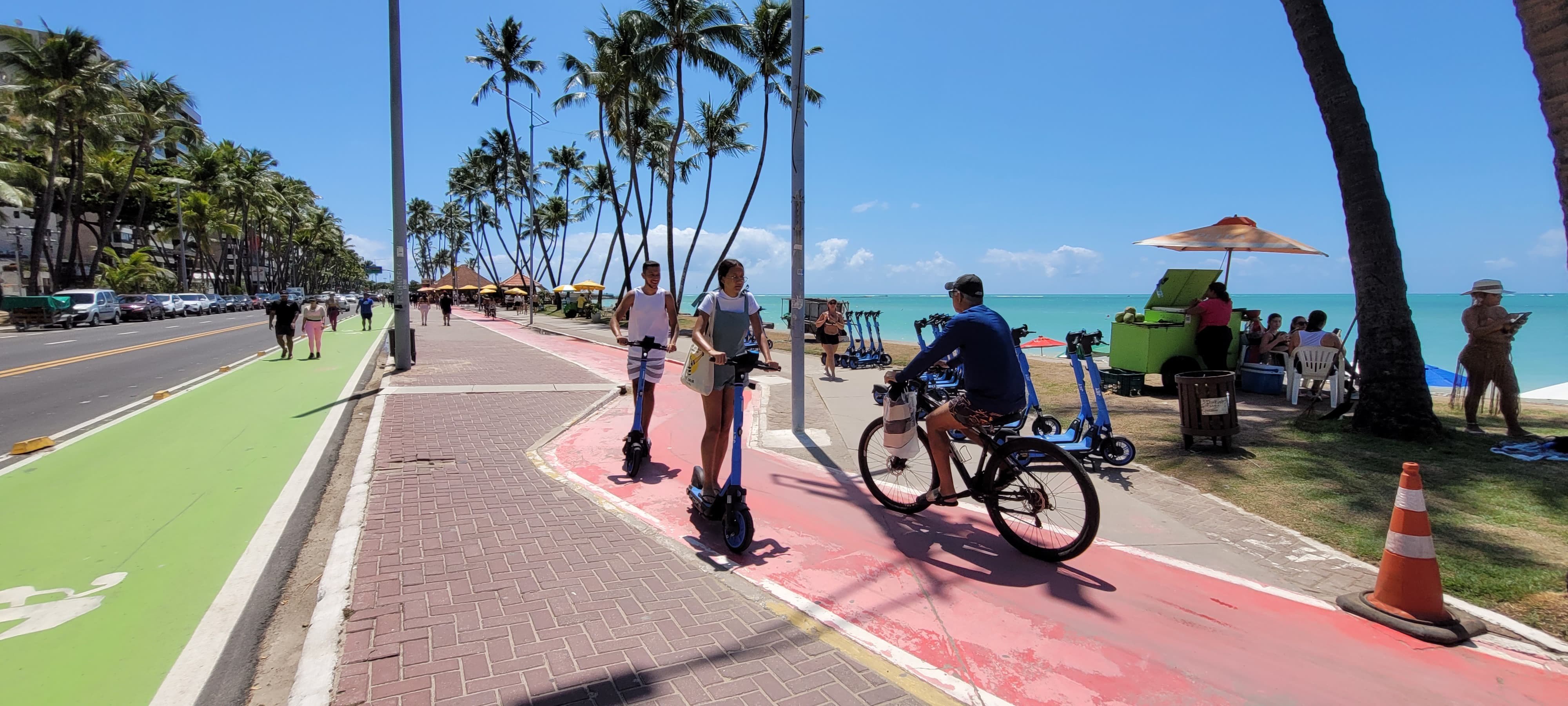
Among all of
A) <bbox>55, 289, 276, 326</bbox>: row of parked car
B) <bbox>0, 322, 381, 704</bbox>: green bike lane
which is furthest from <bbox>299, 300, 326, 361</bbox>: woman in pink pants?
<bbox>55, 289, 276, 326</bbox>: row of parked car

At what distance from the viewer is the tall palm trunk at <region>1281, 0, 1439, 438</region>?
23.0ft

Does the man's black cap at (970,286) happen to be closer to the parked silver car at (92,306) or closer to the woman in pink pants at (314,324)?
the woman in pink pants at (314,324)

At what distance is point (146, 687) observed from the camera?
288 centimetres

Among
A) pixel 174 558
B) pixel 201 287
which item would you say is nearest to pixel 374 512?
pixel 174 558

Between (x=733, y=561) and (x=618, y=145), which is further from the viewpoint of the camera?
(x=618, y=145)

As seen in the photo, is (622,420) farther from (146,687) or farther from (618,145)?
(618,145)

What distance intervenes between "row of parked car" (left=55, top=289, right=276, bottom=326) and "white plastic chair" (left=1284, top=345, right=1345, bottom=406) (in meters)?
40.9

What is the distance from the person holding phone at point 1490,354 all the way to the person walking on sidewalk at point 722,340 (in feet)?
23.8

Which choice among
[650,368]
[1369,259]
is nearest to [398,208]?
[650,368]

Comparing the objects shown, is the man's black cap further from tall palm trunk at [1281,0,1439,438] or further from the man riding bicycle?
tall palm trunk at [1281,0,1439,438]

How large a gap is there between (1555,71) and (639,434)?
Result: 676 cm

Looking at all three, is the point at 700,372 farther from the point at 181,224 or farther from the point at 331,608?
the point at 181,224

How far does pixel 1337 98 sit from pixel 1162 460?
4462mm

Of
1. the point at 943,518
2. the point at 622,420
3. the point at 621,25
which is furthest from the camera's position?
the point at 621,25
